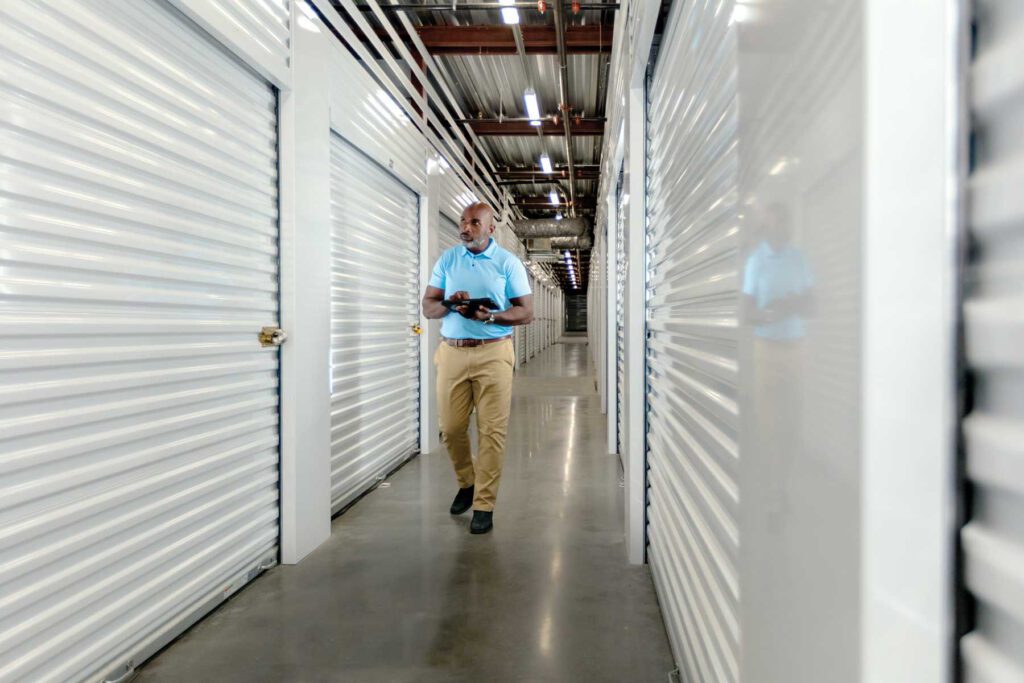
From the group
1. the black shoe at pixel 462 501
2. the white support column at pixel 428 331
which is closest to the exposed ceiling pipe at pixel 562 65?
the white support column at pixel 428 331

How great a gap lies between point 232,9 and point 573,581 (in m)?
2.98

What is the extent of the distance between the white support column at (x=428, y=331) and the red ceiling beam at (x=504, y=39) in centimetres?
128

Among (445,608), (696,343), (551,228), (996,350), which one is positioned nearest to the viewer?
(996,350)

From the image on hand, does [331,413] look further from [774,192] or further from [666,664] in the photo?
[774,192]

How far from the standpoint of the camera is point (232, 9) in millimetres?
2480

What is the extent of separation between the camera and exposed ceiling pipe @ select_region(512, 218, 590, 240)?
579 inches

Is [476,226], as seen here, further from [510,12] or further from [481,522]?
[510,12]

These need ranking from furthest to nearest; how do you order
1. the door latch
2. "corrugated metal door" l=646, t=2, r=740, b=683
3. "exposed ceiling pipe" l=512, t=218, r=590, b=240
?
"exposed ceiling pipe" l=512, t=218, r=590, b=240
the door latch
"corrugated metal door" l=646, t=2, r=740, b=683

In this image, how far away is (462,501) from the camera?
12.3 ft

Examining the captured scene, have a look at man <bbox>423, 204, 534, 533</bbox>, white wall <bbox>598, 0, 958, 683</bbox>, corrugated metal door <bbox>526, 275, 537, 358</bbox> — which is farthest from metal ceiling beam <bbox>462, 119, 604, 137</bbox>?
white wall <bbox>598, 0, 958, 683</bbox>

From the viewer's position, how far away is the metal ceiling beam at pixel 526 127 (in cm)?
848

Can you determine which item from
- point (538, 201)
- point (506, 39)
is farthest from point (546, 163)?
point (538, 201)

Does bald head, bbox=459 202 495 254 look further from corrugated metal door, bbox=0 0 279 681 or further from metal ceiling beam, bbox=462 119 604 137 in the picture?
metal ceiling beam, bbox=462 119 604 137

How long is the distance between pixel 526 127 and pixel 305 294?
21.4 feet
